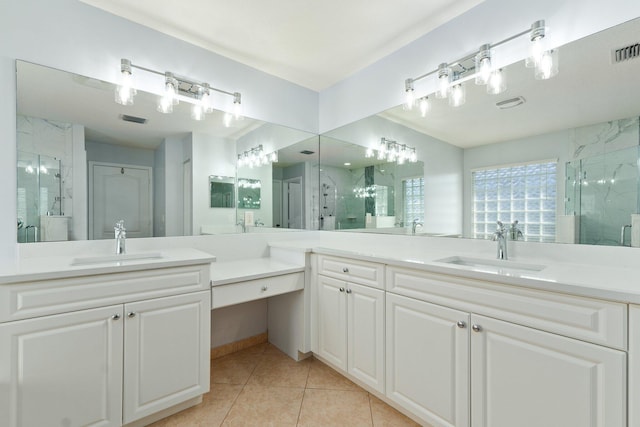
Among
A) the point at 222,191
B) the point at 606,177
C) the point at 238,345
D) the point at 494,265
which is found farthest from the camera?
the point at 238,345

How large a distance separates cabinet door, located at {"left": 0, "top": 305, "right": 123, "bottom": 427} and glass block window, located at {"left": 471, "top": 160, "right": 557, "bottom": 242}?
81.7 inches

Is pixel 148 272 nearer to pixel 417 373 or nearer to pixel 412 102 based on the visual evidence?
pixel 417 373

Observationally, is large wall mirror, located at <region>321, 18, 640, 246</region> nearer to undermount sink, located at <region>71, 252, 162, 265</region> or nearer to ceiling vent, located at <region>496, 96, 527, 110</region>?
ceiling vent, located at <region>496, 96, 527, 110</region>

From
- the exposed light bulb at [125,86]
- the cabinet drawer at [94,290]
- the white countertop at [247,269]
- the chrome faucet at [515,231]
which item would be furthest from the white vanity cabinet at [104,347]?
the chrome faucet at [515,231]

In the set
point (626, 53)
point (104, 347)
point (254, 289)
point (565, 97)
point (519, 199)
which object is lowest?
point (104, 347)

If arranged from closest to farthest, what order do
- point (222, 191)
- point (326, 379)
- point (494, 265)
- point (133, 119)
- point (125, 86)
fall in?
1. point (494, 265)
2. point (125, 86)
3. point (133, 119)
4. point (326, 379)
5. point (222, 191)

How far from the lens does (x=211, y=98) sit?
217 cm

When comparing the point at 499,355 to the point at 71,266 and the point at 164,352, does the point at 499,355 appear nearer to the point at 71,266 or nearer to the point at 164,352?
the point at 164,352

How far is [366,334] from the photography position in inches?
68.5

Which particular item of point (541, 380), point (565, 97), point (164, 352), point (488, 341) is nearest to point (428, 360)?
point (488, 341)

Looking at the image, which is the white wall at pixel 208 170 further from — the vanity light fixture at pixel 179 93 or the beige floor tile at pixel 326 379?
the beige floor tile at pixel 326 379

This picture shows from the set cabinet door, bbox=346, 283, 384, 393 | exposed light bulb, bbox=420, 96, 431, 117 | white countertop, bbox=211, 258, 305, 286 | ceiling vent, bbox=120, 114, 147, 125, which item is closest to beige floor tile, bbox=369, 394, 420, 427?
cabinet door, bbox=346, 283, 384, 393

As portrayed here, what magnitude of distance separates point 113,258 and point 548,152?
8.20ft

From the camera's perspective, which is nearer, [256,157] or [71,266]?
[71,266]
